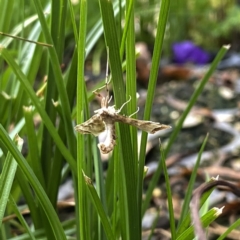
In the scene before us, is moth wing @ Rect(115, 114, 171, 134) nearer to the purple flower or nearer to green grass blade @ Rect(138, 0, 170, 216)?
green grass blade @ Rect(138, 0, 170, 216)

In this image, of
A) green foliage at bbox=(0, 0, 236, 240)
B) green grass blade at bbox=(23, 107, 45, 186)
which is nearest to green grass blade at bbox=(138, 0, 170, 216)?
green foliage at bbox=(0, 0, 236, 240)

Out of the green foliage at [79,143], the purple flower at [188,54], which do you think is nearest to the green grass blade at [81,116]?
the green foliage at [79,143]

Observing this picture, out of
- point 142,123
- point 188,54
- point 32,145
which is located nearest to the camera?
point 142,123

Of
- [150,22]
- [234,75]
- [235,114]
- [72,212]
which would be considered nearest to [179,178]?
[72,212]

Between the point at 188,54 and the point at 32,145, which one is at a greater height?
the point at 32,145

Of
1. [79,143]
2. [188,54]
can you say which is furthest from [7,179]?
[188,54]

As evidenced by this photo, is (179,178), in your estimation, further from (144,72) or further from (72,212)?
(144,72)

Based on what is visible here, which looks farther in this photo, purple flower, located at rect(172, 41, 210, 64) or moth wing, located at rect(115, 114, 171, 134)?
purple flower, located at rect(172, 41, 210, 64)

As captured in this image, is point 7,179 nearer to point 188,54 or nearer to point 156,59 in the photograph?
point 156,59

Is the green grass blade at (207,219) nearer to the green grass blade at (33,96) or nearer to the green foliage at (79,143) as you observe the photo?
the green foliage at (79,143)
